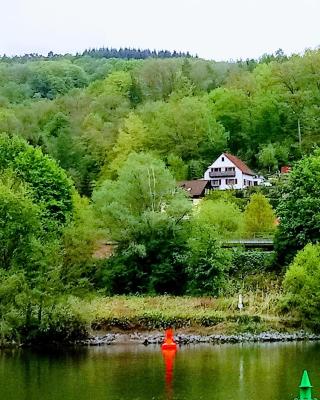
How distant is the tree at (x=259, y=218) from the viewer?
60.9 m

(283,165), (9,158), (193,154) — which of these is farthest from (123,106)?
(9,158)

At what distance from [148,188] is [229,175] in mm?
29911

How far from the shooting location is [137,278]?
175 feet

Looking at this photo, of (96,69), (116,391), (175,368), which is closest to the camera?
(116,391)

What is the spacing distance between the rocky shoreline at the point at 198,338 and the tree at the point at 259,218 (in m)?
16.6

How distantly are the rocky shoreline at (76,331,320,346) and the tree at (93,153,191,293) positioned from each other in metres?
8.03

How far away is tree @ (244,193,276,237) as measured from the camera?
60.9m

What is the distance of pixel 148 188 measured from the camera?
55000 millimetres

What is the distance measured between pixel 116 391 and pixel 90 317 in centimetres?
1529

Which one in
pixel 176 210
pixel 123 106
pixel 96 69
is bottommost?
pixel 176 210

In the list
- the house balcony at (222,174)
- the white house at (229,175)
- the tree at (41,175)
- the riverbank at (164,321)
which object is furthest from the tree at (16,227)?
the white house at (229,175)

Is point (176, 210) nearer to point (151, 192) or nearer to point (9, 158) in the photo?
point (151, 192)

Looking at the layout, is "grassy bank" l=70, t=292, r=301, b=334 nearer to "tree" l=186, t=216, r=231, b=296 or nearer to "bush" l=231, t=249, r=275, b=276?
"tree" l=186, t=216, r=231, b=296

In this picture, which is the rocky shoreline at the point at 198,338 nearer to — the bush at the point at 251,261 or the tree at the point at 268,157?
the bush at the point at 251,261
